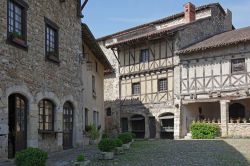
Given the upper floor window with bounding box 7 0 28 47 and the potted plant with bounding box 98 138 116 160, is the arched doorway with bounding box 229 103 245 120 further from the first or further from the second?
the upper floor window with bounding box 7 0 28 47

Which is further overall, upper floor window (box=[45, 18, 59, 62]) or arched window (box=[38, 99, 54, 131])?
upper floor window (box=[45, 18, 59, 62])

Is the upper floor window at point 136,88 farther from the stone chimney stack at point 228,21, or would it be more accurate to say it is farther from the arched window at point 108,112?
the stone chimney stack at point 228,21

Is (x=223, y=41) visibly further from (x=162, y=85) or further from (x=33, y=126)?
(x=33, y=126)

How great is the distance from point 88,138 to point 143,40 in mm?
10802

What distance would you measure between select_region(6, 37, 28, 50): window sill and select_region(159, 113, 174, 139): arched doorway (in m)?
16.3

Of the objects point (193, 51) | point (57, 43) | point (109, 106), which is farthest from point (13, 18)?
point (109, 106)

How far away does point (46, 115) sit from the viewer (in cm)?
1502

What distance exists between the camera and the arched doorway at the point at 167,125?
27938mm

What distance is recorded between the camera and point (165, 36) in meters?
27.4

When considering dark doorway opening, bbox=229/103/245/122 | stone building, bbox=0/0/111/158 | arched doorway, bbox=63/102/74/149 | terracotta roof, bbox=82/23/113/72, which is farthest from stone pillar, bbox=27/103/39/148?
dark doorway opening, bbox=229/103/245/122

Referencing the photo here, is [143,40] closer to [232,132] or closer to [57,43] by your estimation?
[232,132]

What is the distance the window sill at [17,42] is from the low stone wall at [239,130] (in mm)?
14960

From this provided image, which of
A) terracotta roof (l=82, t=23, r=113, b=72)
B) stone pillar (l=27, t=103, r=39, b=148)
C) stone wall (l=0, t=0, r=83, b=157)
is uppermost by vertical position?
terracotta roof (l=82, t=23, r=113, b=72)

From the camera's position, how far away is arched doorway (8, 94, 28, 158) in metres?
12.6
